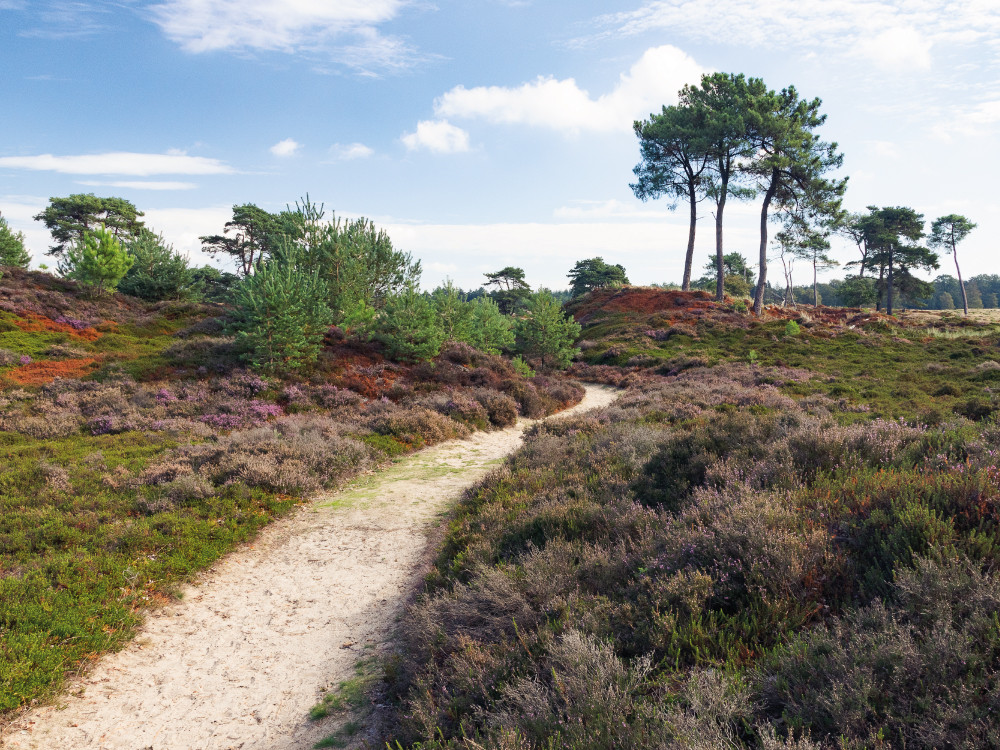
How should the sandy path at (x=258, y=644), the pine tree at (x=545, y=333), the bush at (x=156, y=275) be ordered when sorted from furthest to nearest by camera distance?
1. the bush at (x=156, y=275)
2. the pine tree at (x=545, y=333)
3. the sandy path at (x=258, y=644)

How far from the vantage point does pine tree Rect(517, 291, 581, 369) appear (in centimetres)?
3073

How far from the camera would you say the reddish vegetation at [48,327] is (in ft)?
71.5

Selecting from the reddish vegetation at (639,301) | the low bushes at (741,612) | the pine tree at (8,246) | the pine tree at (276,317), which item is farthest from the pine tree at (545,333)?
the pine tree at (8,246)

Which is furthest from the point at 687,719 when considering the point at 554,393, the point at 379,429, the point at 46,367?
the point at 46,367

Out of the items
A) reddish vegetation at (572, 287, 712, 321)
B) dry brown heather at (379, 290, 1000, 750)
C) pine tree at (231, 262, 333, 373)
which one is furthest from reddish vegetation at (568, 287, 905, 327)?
dry brown heather at (379, 290, 1000, 750)

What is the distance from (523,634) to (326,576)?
14.0 feet

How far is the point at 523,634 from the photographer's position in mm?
4195

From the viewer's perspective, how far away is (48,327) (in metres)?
22.4

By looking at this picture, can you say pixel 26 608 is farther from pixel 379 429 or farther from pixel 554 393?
pixel 554 393

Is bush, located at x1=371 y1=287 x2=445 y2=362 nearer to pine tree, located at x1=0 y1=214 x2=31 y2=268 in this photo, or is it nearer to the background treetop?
pine tree, located at x1=0 y1=214 x2=31 y2=268

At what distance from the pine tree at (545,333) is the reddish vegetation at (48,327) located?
2307cm

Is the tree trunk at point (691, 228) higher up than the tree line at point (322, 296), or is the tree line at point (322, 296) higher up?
the tree trunk at point (691, 228)

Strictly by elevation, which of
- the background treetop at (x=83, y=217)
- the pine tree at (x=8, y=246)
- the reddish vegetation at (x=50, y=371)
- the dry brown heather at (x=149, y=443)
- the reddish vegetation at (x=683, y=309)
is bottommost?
the dry brown heather at (x=149, y=443)

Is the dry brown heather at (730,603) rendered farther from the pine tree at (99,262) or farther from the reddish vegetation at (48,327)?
the pine tree at (99,262)
